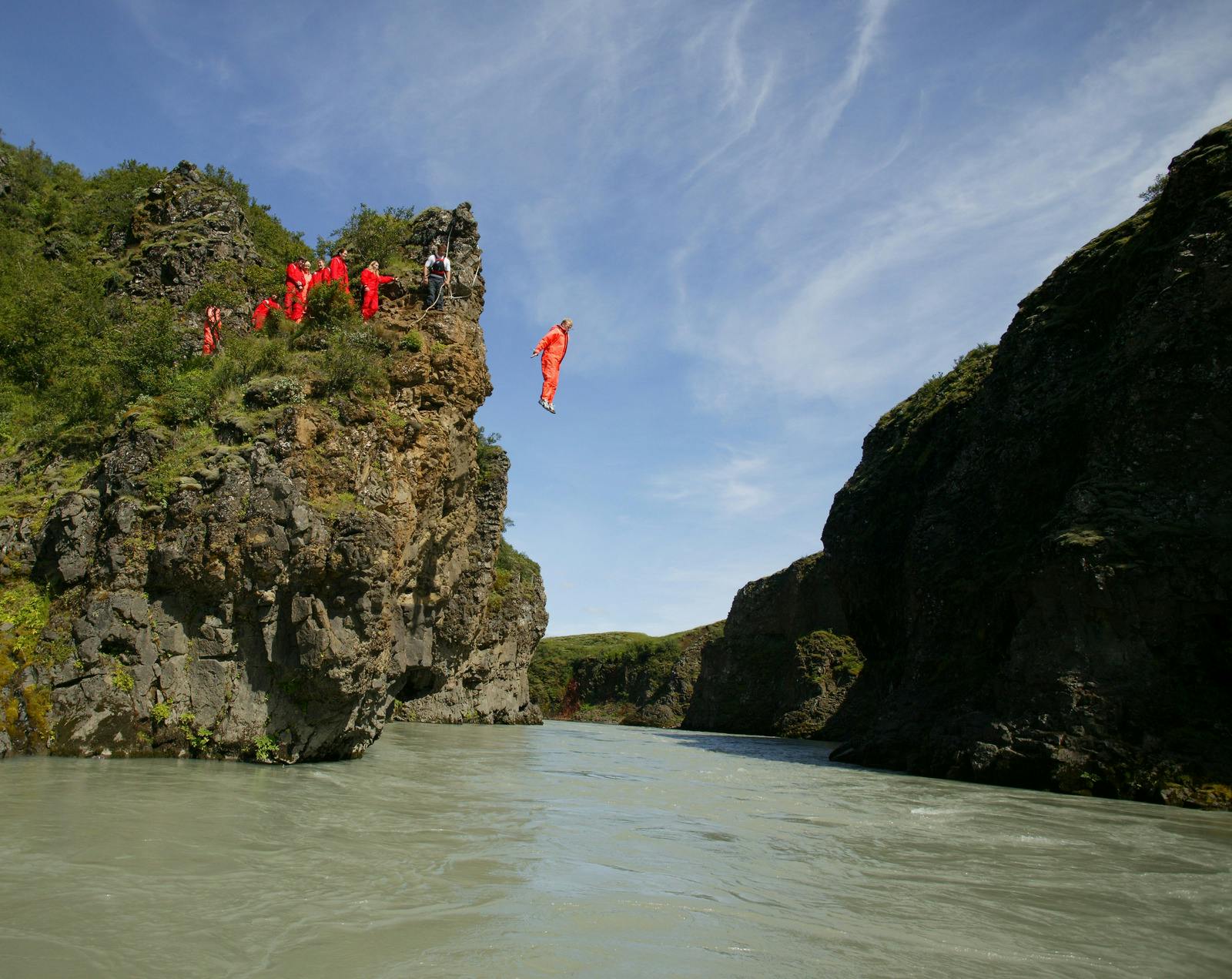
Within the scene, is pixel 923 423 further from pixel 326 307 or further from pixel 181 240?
pixel 181 240

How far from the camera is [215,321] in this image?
16.4m

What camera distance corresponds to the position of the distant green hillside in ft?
243

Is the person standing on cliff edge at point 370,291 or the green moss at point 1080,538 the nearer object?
the green moss at point 1080,538

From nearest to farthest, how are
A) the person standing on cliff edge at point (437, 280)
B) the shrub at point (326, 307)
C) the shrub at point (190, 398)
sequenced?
the shrub at point (190, 398) → the shrub at point (326, 307) → the person standing on cliff edge at point (437, 280)

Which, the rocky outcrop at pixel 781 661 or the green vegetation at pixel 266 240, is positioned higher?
the green vegetation at pixel 266 240

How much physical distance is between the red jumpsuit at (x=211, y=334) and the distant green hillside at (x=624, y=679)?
6209 cm

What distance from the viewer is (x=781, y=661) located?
5556cm

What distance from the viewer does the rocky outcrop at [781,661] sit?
154ft

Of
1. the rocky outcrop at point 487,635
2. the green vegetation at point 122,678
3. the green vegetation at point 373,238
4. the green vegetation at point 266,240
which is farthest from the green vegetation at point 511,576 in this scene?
the green vegetation at point 122,678

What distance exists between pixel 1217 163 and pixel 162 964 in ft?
74.9

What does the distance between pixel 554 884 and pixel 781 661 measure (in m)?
52.4

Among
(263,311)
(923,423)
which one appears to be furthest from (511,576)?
(263,311)

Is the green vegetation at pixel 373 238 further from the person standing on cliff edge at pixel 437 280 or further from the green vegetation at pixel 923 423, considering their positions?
the green vegetation at pixel 923 423

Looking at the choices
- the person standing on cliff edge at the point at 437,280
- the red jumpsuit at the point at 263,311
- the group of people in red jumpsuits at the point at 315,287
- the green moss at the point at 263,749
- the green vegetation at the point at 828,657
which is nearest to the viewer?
the green moss at the point at 263,749
